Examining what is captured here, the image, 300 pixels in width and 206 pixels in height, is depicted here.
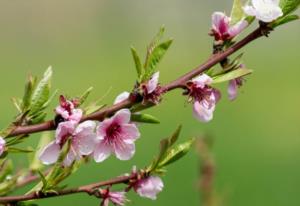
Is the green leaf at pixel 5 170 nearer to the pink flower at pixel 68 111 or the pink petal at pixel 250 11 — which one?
the pink flower at pixel 68 111

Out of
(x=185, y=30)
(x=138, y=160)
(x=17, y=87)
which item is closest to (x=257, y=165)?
(x=138, y=160)

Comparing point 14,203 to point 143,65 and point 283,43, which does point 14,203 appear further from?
point 283,43

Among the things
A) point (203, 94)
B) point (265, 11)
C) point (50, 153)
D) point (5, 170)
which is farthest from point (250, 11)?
point (5, 170)

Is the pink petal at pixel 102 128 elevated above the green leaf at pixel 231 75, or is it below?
above

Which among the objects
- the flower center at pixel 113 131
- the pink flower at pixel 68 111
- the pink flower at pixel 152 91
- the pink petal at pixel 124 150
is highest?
the pink flower at pixel 68 111

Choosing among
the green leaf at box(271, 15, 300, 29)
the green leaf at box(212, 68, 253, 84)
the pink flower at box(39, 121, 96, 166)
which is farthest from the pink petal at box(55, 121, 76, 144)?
the green leaf at box(271, 15, 300, 29)

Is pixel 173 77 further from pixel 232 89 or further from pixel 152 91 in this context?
pixel 152 91

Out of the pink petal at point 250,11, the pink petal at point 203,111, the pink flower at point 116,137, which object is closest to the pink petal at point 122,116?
the pink flower at point 116,137

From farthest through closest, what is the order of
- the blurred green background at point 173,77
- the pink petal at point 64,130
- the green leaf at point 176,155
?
the blurred green background at point 173,77 < the green leaf at point 176,155 < the pink petal at point 64,130
